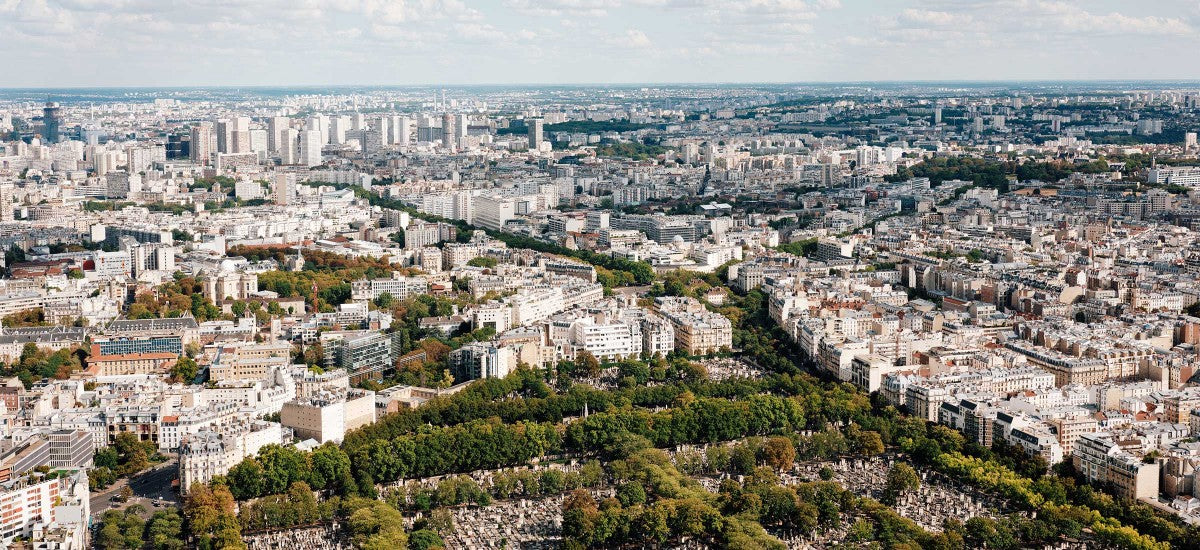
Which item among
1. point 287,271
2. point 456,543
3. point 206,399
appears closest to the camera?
point 456,543

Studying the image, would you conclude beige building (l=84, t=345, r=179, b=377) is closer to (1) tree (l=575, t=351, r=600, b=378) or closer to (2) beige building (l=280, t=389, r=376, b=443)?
(2) beige building (l=280, t=389, r=376, b=443)

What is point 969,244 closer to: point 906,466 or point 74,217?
point 906,466

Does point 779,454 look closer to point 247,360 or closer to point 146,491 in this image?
point 146,491

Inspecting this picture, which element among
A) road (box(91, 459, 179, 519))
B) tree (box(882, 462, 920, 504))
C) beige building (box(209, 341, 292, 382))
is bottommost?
road (box(91, 459, 179, 519))

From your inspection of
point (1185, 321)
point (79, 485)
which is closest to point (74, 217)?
point (79, 485)

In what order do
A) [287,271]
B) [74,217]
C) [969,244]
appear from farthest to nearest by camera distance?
1. [74,217]
2. [969,244]
3. [287,271]

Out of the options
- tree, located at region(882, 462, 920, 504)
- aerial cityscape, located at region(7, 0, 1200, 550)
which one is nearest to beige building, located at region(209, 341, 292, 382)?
aerial cityscape, located at region(7, 0, 1200, 550)

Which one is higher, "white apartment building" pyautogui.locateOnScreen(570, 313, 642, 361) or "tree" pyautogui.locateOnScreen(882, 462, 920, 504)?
"white apartment building" pyautogui.locateOnScreen(570, 313, 642, 361)
